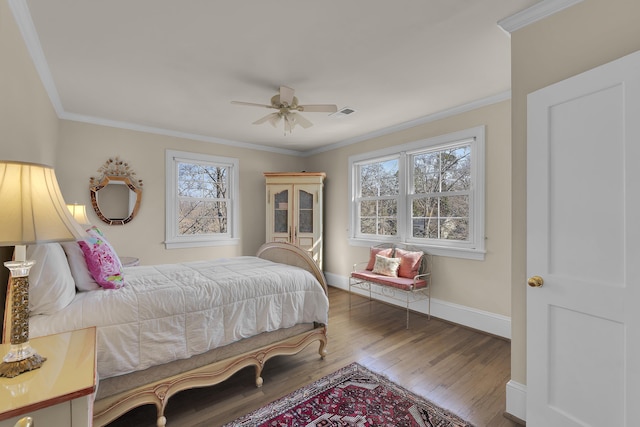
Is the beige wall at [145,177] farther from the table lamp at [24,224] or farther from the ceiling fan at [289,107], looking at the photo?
the table lamp at [24,224]

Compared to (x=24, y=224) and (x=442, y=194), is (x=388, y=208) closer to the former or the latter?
(x=442, y=194)

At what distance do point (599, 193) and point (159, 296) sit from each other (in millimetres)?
2514

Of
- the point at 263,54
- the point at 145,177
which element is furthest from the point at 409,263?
the point at 145,177

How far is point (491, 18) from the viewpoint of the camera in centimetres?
187

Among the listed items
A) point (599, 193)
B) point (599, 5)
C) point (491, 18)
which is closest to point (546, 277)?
point (599, 193)

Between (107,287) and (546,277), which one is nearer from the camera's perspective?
(546,277)

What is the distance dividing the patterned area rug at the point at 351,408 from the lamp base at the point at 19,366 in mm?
1163

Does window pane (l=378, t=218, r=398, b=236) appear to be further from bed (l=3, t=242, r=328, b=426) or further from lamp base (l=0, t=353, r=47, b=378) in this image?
lamp base (l=0, t=353, r=47, b=378)

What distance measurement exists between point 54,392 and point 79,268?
112cm

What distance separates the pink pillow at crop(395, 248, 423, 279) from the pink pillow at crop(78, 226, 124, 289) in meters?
3.00

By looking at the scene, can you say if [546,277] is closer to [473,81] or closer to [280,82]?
[473,81]

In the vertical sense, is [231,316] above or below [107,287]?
below

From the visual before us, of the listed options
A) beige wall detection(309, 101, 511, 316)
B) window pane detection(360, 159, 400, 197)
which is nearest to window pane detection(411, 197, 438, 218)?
window pane detection(360, 159, 400, 197)

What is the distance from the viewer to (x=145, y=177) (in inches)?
161
